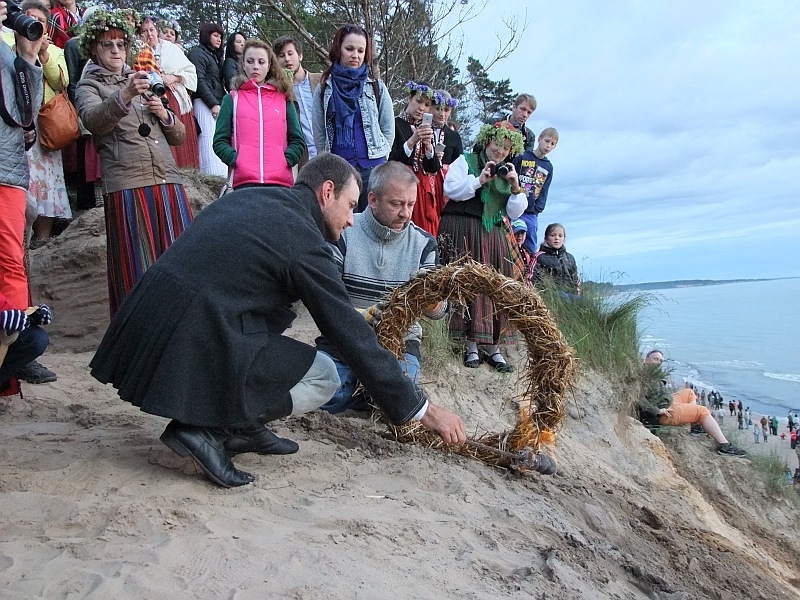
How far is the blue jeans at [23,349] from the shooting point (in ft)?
11.6

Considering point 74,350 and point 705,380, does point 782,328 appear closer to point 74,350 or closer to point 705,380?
point 705,380

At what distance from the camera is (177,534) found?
2.29 metres

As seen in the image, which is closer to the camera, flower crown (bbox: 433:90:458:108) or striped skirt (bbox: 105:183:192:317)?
striped skirt (bbox: 105:183:192:317)

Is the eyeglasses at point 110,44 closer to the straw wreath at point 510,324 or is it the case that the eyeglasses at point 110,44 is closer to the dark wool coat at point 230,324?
the dark wool coat at point 230,324

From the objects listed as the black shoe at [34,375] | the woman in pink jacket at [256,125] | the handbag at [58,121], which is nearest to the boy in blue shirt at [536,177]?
the woman in pink jacket at [256,125]

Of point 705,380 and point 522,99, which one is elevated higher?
point 522,99

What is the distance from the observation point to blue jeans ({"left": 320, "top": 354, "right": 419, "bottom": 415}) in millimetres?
4035

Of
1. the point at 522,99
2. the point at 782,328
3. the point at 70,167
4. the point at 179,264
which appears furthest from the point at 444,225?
the point at 782,328

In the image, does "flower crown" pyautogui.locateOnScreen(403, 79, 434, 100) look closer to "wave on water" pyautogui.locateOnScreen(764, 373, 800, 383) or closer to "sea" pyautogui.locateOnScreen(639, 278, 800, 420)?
"sea" pyautogui.locateOnScreen(639, 278, 800, 420)

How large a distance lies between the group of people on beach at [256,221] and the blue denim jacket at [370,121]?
2 centimetres

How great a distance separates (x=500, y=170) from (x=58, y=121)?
3.48 metres

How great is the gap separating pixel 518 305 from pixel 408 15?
666 cm

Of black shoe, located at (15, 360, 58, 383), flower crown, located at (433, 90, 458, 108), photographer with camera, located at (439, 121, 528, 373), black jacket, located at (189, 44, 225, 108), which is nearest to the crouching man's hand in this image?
photographer with camera, located at (439, 121, 528, 373)

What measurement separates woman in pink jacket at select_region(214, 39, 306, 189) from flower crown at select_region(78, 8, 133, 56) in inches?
34.2
